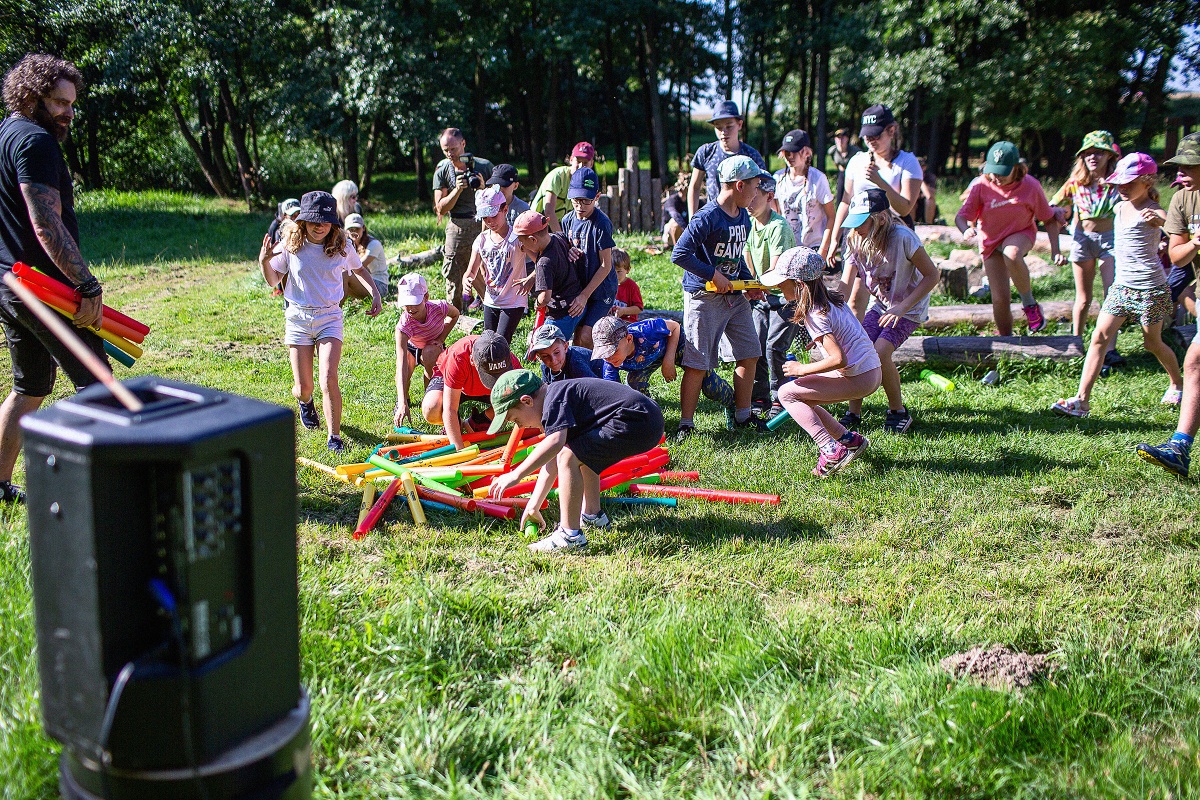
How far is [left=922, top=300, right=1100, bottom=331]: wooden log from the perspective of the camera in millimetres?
9305

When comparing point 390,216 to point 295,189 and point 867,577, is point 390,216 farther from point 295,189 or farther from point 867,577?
point 867,577

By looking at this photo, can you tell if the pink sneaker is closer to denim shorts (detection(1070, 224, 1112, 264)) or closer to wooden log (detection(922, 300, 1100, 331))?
wooden log (detection(922, 300, 1100, 331))

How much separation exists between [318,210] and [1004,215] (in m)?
6.04

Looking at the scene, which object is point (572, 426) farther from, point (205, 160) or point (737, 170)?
point (205, 160)

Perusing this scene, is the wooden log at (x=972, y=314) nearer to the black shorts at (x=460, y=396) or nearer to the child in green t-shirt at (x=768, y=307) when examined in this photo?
the child in green t-shirt at (x=768, y=307)

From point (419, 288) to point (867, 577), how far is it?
155 inches

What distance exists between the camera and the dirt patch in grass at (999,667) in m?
3.54

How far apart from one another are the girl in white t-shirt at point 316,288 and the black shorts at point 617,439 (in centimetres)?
221

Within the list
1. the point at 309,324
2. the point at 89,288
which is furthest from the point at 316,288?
the point at 89,288

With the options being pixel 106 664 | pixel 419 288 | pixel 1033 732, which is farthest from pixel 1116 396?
pixel 106 664

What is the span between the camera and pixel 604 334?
242 inches

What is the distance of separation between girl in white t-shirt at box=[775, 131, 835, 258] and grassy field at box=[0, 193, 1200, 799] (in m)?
2.30

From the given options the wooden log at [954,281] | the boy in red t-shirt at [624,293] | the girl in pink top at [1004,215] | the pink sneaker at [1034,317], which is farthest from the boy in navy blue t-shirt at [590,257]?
the wooden log at [954,281]

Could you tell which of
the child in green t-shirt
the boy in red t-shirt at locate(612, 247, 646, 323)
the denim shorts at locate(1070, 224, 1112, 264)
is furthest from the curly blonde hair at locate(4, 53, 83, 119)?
the denim shorts at locate(1070, 224, 1112, 264)
